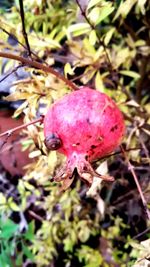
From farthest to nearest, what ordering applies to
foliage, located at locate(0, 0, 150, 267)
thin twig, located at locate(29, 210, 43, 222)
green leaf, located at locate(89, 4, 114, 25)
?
1. thin twig, located at locate(29, 210, 43, 222)
2. foliage, located at locate(0, 0, 150, 267)
3. green leaf, located at locate(89, 4, 114, 25)

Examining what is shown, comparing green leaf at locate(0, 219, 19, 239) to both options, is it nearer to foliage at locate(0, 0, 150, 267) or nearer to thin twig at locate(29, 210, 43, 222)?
foliage at locate(0, 0, 150, 267)

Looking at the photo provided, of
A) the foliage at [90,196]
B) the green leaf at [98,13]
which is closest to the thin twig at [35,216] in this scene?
the foliage at [90,196]

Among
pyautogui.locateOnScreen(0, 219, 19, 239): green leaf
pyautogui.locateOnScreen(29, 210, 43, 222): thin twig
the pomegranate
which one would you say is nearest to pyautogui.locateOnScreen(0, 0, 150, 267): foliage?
pyautogui.locateOnScreen(29, 210, 43, 222): thin twig

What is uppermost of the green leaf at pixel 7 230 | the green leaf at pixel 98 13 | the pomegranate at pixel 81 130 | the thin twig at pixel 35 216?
the green leaf at pixel 98 13

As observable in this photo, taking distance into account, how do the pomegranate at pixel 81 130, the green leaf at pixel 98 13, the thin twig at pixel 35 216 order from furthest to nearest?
the thin twig at pixel 35 216 < the green leaf at pixel 98 13 < the pomegranate at pixel 81 130

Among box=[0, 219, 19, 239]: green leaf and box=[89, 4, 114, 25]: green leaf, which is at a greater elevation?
box=[89, 4, 114, 25]: green leaf

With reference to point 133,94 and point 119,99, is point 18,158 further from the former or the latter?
point 119,99

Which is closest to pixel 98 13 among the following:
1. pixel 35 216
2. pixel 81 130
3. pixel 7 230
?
pixel 81 130

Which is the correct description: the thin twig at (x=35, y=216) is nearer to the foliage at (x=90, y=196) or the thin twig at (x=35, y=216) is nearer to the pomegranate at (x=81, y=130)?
the foliage at (x=90, y=196)
